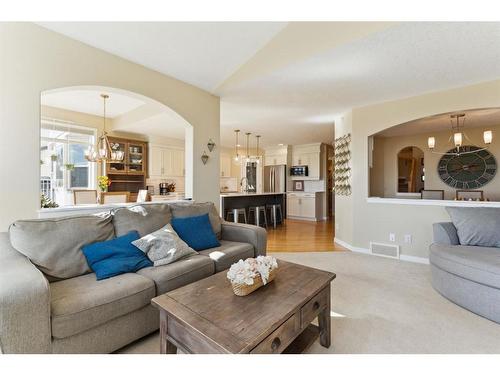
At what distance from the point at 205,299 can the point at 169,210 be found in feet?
4.89

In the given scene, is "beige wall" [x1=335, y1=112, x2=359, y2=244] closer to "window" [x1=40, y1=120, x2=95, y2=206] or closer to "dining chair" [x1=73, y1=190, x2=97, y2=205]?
"dining chair" [x1=73, y1=190, x2=97, y2=205]

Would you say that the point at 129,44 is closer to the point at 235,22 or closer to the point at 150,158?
the point at 235,22

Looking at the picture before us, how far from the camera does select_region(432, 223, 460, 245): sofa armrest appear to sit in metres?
2.67

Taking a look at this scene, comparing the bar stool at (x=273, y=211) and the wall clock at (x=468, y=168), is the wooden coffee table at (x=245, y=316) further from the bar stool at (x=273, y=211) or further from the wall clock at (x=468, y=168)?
the wall clock at (x=468, y=168)

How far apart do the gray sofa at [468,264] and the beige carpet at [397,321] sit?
0.11m

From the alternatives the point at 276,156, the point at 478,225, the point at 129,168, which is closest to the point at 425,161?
the point at 478,225

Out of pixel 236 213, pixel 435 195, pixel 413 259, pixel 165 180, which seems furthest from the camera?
pixel 165 180

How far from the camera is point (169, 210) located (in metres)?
2.71

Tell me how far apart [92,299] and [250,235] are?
1.71 metres

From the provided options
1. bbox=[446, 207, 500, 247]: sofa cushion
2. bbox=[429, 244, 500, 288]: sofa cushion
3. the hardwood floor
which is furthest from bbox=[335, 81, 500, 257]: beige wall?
bbox=[429, 244, 500, 288]: sofa cushion

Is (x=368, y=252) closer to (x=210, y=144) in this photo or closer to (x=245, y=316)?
(x=210, y=144)

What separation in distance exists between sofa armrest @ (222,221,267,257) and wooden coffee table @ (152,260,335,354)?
107cm

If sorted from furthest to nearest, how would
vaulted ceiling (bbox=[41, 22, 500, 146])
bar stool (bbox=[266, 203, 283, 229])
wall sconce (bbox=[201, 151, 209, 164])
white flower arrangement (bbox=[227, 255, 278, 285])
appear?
bar stool (bbox=[266, 203, 283, 229]) → wall sconce (bbox=[201, 151, 209, 164]) → vaulted ceiling (bbox=[41, 22, 500, 146]) → white flower arrangement (bbox=[227, 255, 278, 285])

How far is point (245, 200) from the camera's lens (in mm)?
6168
